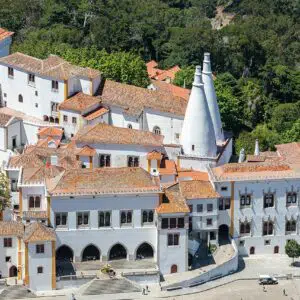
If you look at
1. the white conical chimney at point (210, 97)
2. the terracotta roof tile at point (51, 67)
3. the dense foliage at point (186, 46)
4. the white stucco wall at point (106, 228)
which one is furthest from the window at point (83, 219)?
the dense foliage at point (186, 46)

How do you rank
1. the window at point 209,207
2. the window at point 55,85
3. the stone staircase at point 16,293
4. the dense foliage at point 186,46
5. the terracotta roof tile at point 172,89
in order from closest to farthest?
the stone staircase at point 16,293 → the window at point 209,207 → the window at point 55,85 → the terracotta roof tile at point 172,89 → the dense foliage at point 186,46

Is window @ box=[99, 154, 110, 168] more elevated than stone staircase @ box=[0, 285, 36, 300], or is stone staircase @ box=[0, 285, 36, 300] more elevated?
window @ box=[99, 154, 110, 168]

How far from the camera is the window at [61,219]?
76.1m

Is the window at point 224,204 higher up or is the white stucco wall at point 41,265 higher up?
the window at point 224,204

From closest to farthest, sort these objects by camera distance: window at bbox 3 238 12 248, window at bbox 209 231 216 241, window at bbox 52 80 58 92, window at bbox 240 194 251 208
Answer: window at bbox 3 238 12 248
window at bbox 209 231 216 241
window at bbox 240 194 251 208
window at bbox 52 80 58 92

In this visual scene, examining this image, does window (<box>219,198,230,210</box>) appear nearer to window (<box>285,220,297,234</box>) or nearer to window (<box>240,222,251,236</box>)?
window (<box>240,222,251,236</box>)

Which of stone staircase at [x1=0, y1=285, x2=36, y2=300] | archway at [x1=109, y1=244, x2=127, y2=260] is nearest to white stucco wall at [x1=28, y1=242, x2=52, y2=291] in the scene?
stone staircase at [x1=0, y1=285, x2=36, y2=300]

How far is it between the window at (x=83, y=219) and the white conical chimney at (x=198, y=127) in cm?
1079

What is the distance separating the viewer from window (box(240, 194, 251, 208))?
8112 centimetres

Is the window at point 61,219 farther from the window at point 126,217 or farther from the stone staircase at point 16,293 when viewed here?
the stone staircase at point 16,293

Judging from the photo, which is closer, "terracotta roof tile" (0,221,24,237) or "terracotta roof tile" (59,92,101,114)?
"terracotta roof tile" (0,221,24,237)

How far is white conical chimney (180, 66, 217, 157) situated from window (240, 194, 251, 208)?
13.9 ft

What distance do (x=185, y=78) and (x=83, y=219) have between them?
99.6 feet

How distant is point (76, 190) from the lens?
249 feet
